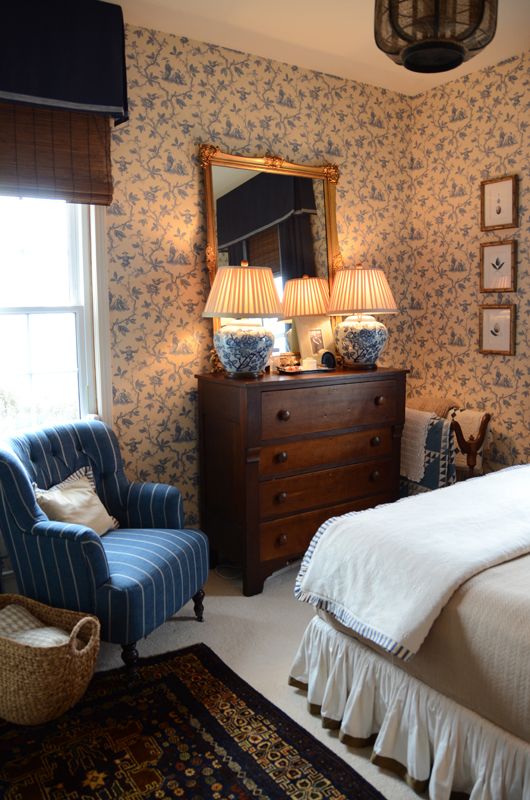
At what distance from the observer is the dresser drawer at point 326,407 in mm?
Answer: 3117

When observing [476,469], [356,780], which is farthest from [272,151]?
[356,780]

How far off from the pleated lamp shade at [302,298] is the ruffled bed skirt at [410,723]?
193 cm

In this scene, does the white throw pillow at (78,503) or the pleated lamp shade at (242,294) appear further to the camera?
the pleated lamp shade at (242,294)

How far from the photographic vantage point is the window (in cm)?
303

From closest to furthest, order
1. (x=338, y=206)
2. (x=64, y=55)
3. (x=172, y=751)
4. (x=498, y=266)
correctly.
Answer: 1. (x=172, y=751)
2. (x=64, y=55)
3. (x=498, y=266)
4. (x=338, y=206)

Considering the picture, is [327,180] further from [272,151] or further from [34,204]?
[34,204]

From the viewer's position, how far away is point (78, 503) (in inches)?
106

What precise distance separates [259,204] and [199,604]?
2.12m

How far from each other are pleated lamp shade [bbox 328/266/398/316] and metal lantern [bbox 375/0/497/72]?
1849 millimetres

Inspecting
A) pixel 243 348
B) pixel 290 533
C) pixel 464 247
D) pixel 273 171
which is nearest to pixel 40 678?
pixel 290 533

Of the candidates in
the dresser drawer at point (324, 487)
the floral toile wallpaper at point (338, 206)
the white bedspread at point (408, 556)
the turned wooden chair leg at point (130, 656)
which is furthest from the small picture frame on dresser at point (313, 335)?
the turned wooden chair leg at point (130, 656)

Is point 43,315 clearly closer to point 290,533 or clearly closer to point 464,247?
point 290,533

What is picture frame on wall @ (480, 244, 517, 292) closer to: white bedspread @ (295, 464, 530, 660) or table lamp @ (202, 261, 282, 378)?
table lamp @ (202, 261, 282, 378)

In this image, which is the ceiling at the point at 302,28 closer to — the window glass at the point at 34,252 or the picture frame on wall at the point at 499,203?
the picture frame on wall at the point at 499,203
